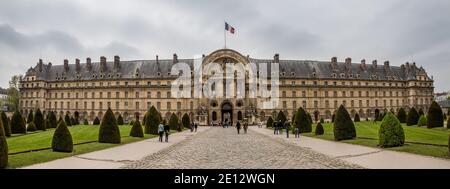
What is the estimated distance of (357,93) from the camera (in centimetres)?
8200

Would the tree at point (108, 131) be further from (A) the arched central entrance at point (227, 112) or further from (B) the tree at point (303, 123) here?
(A) the arched central entrance at point (227, 112)

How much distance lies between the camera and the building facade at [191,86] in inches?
3073

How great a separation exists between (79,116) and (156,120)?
174 feet

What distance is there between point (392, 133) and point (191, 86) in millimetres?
61067

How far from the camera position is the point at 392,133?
18016 mm

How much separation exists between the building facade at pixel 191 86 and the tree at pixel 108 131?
5097cm

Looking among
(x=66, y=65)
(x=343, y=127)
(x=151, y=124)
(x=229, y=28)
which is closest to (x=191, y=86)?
(x=229, y=28)

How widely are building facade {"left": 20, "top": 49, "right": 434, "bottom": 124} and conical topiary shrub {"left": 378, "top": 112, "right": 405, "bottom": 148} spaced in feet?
183

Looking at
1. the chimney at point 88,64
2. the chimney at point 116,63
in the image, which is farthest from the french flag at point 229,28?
the chimney at point 88,64

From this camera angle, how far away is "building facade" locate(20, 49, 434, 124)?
256ft
